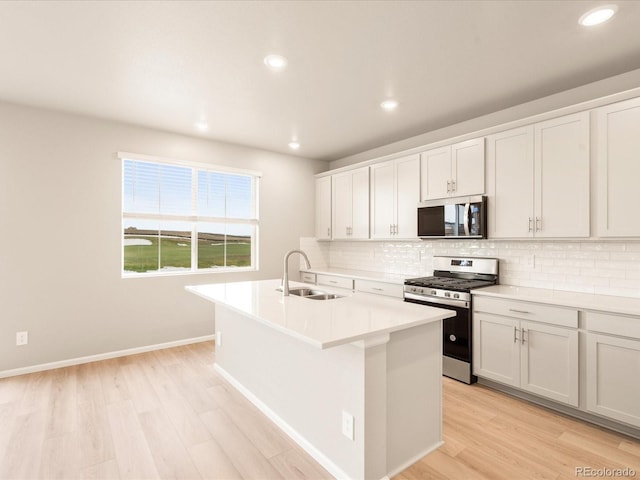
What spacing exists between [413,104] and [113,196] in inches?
131

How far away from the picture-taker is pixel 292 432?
7.29 ft

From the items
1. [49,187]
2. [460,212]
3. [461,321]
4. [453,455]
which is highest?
[49,187]

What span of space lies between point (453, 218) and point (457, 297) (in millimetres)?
837

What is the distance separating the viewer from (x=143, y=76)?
2664 millimetres

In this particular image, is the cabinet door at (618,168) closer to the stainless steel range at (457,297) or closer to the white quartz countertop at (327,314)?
the stainless steel range at (457,297)

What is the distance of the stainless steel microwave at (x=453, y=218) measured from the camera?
322 cm

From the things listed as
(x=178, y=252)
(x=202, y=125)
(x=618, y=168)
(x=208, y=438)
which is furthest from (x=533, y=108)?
(x=178, y=252)

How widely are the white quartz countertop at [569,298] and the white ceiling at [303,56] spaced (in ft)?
5.68

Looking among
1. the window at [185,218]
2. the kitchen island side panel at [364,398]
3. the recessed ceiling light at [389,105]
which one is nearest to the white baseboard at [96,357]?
the window at [185,218]

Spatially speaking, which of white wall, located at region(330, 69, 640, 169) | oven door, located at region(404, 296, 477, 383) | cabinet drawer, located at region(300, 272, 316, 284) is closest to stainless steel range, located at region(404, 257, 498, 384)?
oven door, located at region(404, 296, 477, 383)

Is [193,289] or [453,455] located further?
[193,289]

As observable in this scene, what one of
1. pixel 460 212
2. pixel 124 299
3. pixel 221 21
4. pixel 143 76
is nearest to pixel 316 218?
pixel 460 212

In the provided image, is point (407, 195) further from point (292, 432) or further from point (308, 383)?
point (292, 432)

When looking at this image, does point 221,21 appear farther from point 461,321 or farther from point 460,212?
point 461,321
